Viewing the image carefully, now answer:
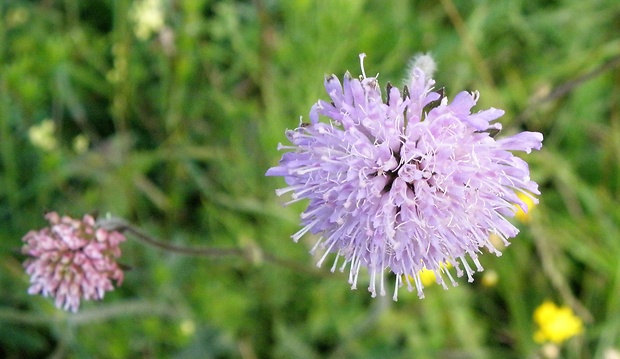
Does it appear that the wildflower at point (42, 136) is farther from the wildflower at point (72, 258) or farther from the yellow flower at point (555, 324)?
the yellow flower at point (555, 324)

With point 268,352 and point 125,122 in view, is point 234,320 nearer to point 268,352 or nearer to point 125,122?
point 268,352

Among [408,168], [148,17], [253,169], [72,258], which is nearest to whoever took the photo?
[408,168]

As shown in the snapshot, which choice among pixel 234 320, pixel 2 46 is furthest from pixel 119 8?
pixel 234 320

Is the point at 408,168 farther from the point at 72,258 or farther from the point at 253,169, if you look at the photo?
the point at 253,169

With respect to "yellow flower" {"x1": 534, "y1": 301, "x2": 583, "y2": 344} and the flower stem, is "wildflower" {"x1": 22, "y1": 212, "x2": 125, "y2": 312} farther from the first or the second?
"yellow flower" {"x1": 534, "y1": 301, "x2": 583, "y2": 344}

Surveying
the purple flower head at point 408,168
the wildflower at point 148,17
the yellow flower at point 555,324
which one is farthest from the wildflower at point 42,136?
the yellow flower at point 555,324

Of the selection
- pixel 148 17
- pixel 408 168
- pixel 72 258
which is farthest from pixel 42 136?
pixel 408 168

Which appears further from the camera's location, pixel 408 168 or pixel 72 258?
pixel 72 258
